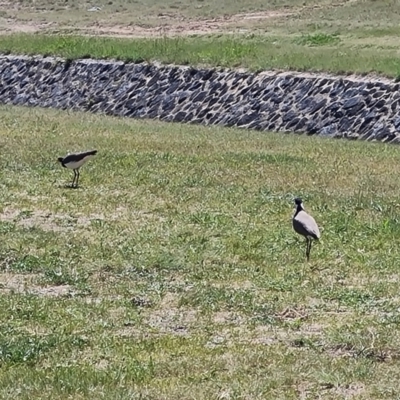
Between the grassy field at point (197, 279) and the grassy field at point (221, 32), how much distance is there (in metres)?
11.6

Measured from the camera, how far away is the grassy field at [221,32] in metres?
32.0

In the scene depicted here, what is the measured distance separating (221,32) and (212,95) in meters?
8.70

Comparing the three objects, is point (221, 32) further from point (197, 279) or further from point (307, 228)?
point (197, 279)

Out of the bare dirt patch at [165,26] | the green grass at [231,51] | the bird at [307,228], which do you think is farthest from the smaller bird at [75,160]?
the bare dirt patch at [165,26]

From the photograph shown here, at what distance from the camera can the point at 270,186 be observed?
17.3m

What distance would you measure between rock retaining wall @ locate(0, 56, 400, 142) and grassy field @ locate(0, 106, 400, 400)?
280 inches

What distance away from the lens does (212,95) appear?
31.4 m

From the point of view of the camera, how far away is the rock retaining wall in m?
27.6

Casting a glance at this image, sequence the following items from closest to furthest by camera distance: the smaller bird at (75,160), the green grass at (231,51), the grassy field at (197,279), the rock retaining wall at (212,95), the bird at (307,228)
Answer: the grassy field at (197,279), the bird at (307,228), the smaller bird at (75,160), the rock retaining wall at (212,95), the green grass at (231,51)

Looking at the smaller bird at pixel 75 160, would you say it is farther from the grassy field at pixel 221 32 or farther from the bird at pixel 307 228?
the grassy field at pixel 221 32

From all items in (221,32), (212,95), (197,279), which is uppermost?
(197,279)

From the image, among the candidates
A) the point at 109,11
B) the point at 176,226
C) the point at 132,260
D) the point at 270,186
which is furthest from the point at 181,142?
the point at 109,11

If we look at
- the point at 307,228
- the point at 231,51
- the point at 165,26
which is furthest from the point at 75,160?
the point at 165,26

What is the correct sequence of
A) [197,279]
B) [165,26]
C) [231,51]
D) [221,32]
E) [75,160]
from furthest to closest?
[165,26]
[221,32]
[231,51]
[75,160]
[197,279]
